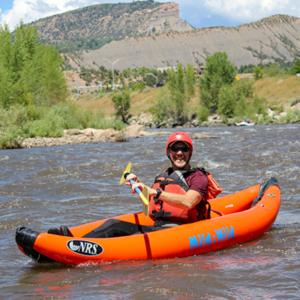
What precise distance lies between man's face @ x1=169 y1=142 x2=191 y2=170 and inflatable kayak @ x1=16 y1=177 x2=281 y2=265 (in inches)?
21.9

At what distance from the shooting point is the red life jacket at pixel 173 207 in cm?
329

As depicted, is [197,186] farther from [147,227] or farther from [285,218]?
[285,218]

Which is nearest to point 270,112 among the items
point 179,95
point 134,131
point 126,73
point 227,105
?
point 227,105

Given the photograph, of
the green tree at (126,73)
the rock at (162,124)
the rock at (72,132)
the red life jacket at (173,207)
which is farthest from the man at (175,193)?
the green tree at (126,73)

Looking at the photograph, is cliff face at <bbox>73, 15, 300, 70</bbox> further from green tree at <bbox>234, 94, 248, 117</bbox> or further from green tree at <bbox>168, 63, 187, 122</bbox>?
green tree at <bbox>234, 94, 248, 117</bbox>

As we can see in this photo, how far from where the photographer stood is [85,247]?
3.09 m

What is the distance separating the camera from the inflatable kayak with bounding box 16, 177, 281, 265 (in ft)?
10.0

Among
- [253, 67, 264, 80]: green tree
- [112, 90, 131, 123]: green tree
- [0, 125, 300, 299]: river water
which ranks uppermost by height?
[253, 67, 264, 80]: green tree

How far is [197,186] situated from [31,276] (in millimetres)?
1544

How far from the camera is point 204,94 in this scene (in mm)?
41219

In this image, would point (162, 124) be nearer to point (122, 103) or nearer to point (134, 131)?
point (122, 103)

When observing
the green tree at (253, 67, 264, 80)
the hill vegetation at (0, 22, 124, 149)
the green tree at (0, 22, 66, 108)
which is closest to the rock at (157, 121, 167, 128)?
the hill vegetation at (0, 22, 124, 149)

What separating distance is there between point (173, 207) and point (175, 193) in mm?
213

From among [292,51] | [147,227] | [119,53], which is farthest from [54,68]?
[292,51]
